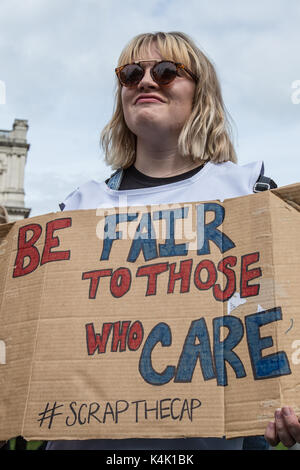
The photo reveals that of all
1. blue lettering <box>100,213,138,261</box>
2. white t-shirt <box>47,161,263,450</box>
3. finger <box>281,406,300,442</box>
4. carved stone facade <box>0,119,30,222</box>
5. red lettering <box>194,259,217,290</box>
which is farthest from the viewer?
carved stone facade <box>0,119,30,222</box>

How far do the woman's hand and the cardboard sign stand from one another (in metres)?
0.02

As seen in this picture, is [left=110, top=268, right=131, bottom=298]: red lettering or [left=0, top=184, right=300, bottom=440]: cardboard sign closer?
[left=0, top=184, right=300, bottom=440]: cardboard sign

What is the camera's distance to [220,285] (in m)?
1.52

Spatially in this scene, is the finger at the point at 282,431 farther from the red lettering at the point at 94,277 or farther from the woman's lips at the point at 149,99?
the woman's lips at the point at 149,99

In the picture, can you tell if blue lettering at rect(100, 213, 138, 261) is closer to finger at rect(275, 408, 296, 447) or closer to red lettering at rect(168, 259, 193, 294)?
red lettering at rect(168, 259, 193, 294)

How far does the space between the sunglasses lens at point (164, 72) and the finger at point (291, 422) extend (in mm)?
1028

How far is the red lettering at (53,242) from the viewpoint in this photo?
169 centimetres

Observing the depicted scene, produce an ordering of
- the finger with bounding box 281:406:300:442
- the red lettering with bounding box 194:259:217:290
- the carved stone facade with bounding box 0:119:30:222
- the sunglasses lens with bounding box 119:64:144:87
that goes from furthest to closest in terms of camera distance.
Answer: the carved stone facade with bounding box 0:119:30:222 → the sunglasses lens with bounding box 119:64:144:87 → the red lettering with bounding box 194:259:217:290 → the finger with bounding box 281:406:300:442

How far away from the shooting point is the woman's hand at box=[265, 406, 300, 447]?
1327 millimetres

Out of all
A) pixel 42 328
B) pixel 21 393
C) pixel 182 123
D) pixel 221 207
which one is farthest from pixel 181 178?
pixel 21 393

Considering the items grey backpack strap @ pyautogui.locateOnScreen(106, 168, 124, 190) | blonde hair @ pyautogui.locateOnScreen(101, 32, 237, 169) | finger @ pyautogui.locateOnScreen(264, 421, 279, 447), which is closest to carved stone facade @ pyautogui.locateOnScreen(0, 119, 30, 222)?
grey backpack strap @ pyautogui.locateOnScreen(106, 168, 124, 190)

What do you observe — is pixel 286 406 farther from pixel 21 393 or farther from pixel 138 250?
pixel 21 393

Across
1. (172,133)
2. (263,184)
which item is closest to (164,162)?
(172,133)

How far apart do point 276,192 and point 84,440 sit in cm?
80
